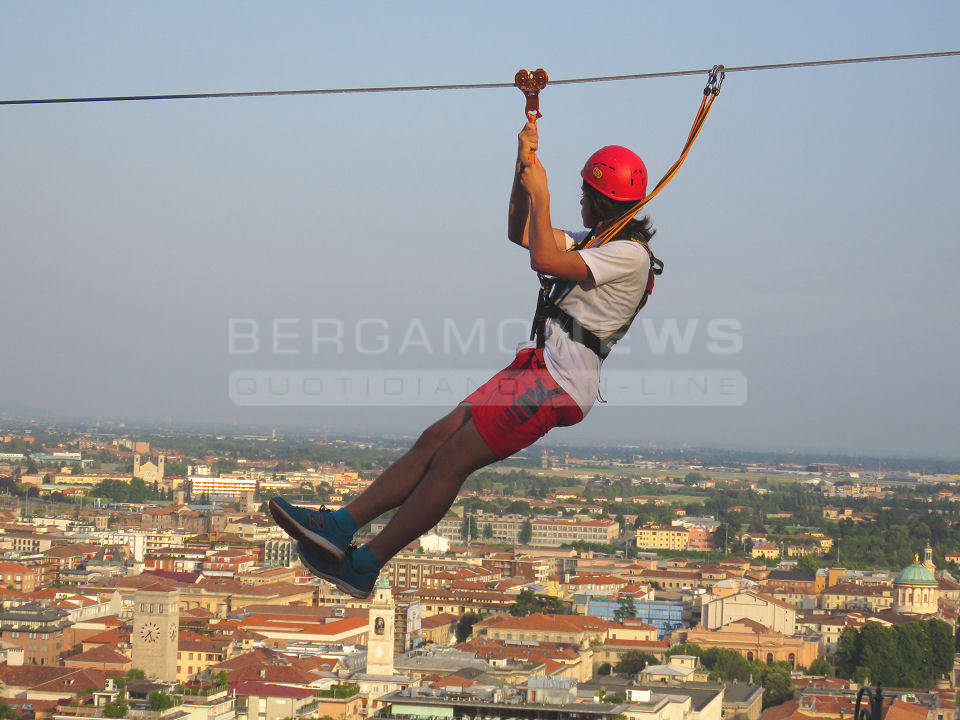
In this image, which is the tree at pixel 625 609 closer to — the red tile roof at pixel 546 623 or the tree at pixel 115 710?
the red tile roof at pixel 546 623

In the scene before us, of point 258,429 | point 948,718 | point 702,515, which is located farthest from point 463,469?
point 258,429

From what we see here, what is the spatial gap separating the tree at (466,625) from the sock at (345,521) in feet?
87.0

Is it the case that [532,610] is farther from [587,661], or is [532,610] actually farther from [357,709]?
[357,709]

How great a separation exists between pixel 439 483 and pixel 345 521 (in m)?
0.17

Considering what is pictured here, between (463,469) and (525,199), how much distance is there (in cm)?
42

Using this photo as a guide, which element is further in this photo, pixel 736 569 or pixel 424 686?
pixel 736 569

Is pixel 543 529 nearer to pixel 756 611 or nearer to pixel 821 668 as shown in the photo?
pixel 756 611

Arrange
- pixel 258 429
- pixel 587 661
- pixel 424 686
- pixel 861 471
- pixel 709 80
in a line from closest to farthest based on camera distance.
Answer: pixel 709 80
pixel 424 686
pixel 587 661
pixel 258 429
pixel 861 471

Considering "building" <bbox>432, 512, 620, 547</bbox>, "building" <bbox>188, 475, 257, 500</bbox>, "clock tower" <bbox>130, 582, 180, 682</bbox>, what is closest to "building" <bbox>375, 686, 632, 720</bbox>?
"clock tower" <bbox>130, 582, 180, 682</bbox>

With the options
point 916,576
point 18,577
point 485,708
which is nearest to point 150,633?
point 485,708

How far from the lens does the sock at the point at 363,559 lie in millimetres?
2273

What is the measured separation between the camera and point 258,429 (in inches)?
2879

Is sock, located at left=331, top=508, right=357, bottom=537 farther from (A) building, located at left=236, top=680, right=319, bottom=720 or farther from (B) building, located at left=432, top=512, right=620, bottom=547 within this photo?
(B) building, located at left=432, top=512, right=620, bottom=547

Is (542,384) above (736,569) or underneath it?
above
